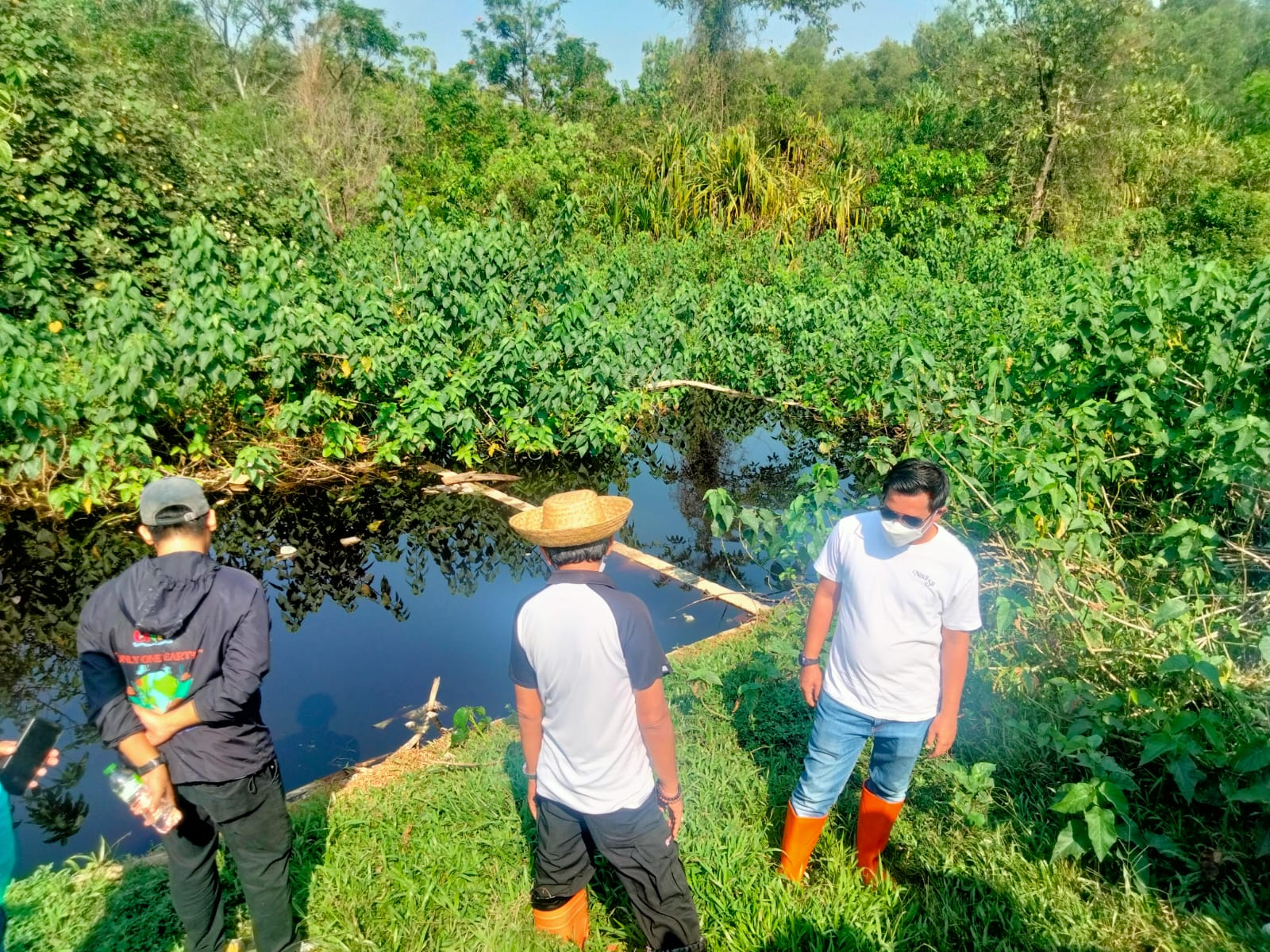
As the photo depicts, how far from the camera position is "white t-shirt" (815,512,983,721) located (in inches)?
98.1

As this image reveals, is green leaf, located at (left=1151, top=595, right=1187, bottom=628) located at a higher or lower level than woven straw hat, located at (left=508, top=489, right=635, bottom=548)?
lower

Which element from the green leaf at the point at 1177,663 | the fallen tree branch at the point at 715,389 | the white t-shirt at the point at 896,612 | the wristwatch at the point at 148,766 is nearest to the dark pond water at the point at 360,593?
the fallen tree branch at the point at 715,389

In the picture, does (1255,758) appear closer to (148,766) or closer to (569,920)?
(569,920)

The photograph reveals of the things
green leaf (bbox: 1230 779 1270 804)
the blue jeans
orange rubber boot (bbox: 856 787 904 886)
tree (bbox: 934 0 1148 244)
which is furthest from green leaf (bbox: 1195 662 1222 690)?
tree (bbox: 934 0 1148 244)

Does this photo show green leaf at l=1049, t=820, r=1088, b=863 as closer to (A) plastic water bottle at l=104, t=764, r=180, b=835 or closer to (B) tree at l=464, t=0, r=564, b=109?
(A) plastic water bottle at l=104, t=764, r=180, b=835

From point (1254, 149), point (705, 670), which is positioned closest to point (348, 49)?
point (1254, 149)

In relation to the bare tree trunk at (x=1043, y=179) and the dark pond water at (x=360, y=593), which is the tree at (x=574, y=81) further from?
the dark pond water at (x=360, y=593)

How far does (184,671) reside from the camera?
7.22ft

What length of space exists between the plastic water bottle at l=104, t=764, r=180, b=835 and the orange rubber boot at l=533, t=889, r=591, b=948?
118 centimetres

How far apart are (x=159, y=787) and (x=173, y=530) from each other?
0.76 metres

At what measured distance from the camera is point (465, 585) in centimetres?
638

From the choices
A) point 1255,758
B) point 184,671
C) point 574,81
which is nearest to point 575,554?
point 184,671

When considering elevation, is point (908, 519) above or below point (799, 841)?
above

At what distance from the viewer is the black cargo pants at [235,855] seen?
230 cm
